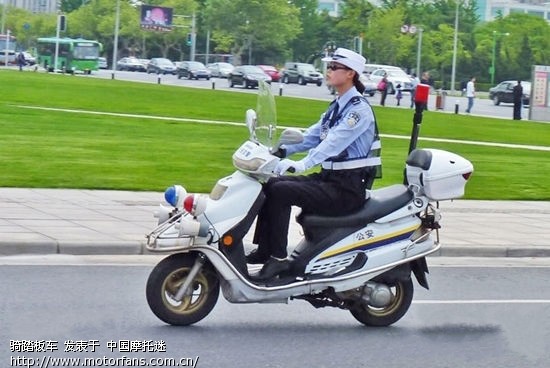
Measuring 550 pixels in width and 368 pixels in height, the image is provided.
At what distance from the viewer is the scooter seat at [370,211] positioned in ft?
28.3

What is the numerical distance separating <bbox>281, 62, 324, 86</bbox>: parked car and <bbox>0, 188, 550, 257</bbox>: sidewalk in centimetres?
6882

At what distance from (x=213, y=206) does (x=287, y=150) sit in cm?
70

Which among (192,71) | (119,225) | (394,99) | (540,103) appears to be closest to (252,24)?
(192,71)

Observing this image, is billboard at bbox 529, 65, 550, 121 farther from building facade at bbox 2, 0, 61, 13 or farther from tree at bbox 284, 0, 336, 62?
building facade at bbox 2, 0, 61, 13

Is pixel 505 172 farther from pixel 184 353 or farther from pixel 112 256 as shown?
pixel 184 353

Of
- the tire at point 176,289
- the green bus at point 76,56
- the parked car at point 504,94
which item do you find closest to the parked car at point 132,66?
the green bus at point 76,56

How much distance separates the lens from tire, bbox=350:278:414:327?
891 centimetres

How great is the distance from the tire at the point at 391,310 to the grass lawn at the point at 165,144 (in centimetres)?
837

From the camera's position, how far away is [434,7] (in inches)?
4658

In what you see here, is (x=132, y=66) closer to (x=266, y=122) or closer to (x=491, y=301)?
(x=491, y=301)

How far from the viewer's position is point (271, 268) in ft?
27.9

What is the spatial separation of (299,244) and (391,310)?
2.74 ft

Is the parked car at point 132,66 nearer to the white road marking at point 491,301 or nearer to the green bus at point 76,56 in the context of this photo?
the green bus at point 76,56

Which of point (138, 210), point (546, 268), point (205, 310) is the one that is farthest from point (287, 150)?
point (138, 210)
